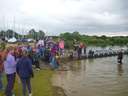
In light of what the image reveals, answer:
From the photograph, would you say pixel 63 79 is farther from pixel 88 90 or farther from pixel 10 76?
pixel 10 76

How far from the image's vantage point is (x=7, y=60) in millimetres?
12828

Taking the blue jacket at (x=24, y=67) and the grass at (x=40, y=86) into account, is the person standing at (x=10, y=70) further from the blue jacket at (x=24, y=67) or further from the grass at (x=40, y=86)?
the grass at (x=40, y=86)

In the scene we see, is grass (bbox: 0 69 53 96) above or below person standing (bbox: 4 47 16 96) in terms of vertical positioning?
below

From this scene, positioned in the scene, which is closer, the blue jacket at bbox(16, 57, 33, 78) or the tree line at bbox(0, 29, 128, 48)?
the blue jacket at bbox(16, 57, 33, 78)

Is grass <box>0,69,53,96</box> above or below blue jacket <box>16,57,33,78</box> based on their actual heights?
below

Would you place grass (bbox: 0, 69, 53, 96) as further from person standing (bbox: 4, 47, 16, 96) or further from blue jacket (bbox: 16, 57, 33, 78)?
blue jacket (bbox: 16, 57, 33, 78)

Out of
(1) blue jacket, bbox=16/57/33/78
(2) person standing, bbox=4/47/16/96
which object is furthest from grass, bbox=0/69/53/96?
(1) blue jacket, bbox=16/57/33/78

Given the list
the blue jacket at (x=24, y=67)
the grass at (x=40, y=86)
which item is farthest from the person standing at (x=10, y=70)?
the grass at (x=40, y=86)

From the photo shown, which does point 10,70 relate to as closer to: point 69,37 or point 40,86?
point 40,86

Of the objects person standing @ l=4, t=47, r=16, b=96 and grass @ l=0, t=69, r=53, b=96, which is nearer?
person standing @ l=4, t=47, r=16, b=96

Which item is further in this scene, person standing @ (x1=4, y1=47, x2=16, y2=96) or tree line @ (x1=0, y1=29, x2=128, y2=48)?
tree line @ (x1=0, y1=29, x2=128, y2=48)

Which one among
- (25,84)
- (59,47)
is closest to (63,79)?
(25,84)

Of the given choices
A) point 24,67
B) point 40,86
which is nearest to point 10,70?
point 24,67

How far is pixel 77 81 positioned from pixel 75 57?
679 inches
